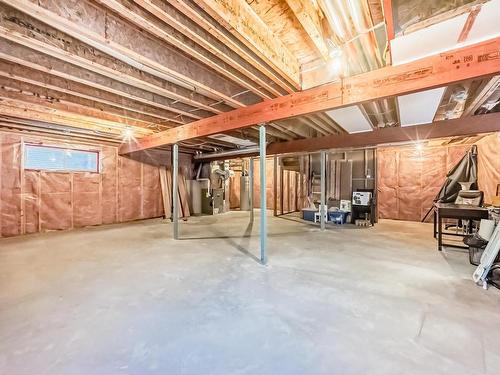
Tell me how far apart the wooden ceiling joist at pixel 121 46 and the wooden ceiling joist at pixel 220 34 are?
63 centimetres

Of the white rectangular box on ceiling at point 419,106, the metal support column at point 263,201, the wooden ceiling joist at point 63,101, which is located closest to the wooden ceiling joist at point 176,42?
the metal support column at point 263,201

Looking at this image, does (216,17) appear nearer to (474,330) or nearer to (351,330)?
(351,330)

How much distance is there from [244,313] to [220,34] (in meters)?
2.34

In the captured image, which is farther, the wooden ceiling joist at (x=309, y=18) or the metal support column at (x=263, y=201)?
the metal support column at (x=263, y=201)

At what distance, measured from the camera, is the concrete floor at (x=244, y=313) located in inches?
57.1

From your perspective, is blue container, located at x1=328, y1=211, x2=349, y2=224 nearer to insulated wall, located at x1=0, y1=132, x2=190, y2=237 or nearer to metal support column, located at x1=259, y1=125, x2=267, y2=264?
metal support column, located at x1=259, y1=125, x2=267, y2=264

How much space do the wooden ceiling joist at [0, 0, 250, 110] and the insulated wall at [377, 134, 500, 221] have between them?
6472 mm

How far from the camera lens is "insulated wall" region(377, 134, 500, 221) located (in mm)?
6539

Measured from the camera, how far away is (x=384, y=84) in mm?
2131

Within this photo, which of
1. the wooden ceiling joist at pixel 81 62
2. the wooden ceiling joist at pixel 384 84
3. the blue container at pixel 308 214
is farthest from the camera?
the blue container at pixel 308 214

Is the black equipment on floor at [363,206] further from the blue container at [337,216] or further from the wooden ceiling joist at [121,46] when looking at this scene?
the wooden ceiling joist at [121,46]

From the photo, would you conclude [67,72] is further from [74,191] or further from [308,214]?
[308,214]

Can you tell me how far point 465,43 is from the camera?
1785mm

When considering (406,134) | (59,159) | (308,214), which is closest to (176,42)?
(406,134)
